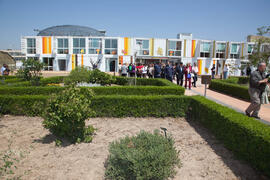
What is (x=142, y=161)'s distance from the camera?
305cm

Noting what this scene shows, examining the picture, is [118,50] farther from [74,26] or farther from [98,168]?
[98,168]

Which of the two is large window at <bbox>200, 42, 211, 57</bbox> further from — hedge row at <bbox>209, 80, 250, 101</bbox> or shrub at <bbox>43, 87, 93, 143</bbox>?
shrub at <bbox>43, 87, 93, 143</bbox>

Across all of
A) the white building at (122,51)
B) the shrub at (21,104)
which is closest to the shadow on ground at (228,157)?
the shrub at (21,104)

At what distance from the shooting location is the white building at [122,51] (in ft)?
116

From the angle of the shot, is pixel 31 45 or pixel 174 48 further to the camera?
pixel 31 45

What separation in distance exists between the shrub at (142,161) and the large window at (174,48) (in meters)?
34.1

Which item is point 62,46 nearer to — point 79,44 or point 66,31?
point 79,44

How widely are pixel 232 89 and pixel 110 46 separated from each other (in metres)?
27.3

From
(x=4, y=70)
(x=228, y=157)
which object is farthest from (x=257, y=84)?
(x=4, y=70)

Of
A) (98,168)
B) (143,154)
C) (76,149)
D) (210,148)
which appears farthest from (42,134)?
(210,148)

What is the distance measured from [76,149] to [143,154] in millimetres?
1902

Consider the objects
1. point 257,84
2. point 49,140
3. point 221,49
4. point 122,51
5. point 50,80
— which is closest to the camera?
point 49,140

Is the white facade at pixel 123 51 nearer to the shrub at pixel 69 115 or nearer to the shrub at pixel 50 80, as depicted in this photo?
the shrub at pixel 50 80

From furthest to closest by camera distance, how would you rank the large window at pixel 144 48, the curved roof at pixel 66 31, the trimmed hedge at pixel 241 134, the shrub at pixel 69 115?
the curved roof at pixel 66 31 < the large window at pixel 144 48 < the shrub at pixel 69 115 < the trimmed hedge at pixel 241 134
